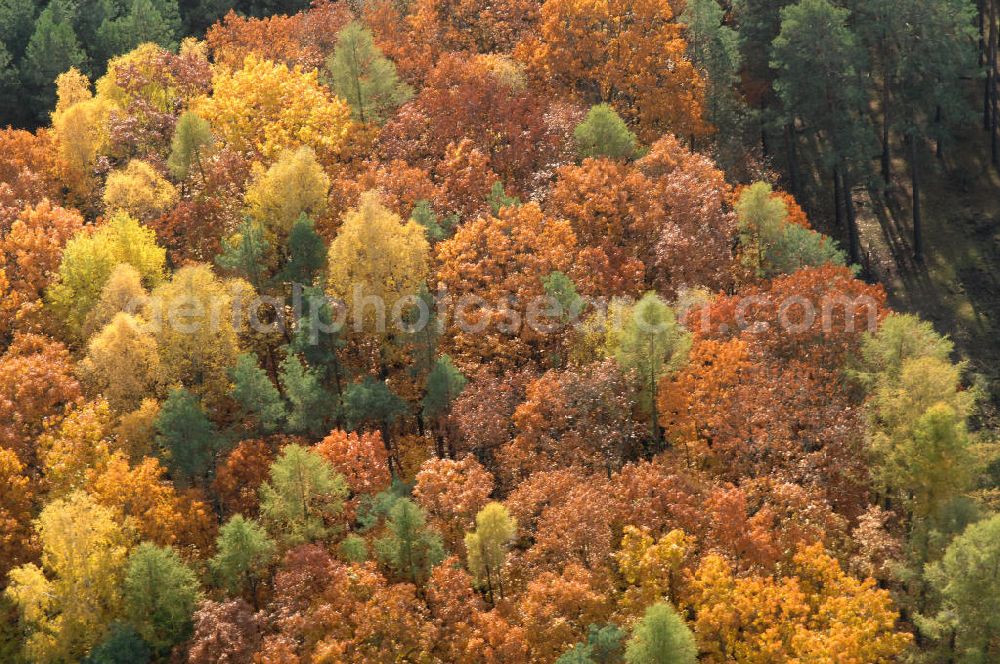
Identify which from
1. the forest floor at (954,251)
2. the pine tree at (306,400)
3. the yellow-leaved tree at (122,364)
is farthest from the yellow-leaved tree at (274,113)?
the forest floor at (954,251)

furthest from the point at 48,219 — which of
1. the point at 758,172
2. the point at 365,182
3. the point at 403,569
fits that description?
the point at 758,172

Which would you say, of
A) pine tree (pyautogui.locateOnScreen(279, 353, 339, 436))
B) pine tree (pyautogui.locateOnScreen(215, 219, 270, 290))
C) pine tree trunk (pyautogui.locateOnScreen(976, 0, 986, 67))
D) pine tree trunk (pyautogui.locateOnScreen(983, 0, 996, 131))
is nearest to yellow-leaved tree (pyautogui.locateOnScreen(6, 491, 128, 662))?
pine tree (pyautogui.locateOnScreen(279, 353, 339, 436))

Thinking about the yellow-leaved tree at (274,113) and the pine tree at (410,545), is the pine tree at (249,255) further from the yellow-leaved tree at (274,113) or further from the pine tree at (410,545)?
the pine tree at (410,545)

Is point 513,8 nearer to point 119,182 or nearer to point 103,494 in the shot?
point 119,182

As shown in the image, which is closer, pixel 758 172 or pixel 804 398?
pixel 804 398

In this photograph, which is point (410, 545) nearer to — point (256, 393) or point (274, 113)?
point (256, 393)
